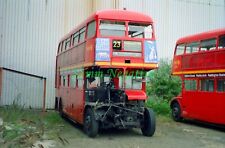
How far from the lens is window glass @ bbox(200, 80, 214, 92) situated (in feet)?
50.4

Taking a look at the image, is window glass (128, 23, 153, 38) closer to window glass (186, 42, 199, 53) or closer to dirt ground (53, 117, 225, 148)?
dirt ground (53, 117, 225, 148)

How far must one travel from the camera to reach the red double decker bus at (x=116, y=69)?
12234 mm

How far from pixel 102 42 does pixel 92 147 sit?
10.6 ft

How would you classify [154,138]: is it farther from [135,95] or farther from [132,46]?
[132,46]

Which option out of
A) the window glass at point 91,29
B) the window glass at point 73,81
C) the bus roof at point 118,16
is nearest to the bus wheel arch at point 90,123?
the window glass at point 73,81

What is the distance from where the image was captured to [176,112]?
1800 cm

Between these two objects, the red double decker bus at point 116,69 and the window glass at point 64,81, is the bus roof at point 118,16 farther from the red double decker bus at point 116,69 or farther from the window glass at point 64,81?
the window glass at point 64,81

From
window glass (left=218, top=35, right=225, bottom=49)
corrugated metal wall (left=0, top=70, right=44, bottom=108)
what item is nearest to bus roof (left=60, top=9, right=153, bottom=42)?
window glass (left=218, top=35, right=225, bottom=49)

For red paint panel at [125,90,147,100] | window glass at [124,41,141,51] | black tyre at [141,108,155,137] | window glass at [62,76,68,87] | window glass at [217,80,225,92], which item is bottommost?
black tyre at [141,108,155,137]

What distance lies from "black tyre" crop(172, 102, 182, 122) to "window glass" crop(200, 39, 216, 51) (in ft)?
10.2

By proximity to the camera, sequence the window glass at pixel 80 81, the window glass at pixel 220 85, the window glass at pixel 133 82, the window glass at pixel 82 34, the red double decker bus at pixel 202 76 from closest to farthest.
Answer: the window glass at pixel 133 82 → the window glass at pixel 80 81 → the window glass at pixel 82 34 → the window glass at pixel 220 85 → the red double decker bus at pixel 202 76

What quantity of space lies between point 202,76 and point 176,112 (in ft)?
8.99

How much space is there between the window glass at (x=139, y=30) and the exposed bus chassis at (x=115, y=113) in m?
1.82

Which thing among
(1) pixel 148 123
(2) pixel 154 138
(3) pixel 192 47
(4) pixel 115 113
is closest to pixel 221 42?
(3) pixel 192 47
